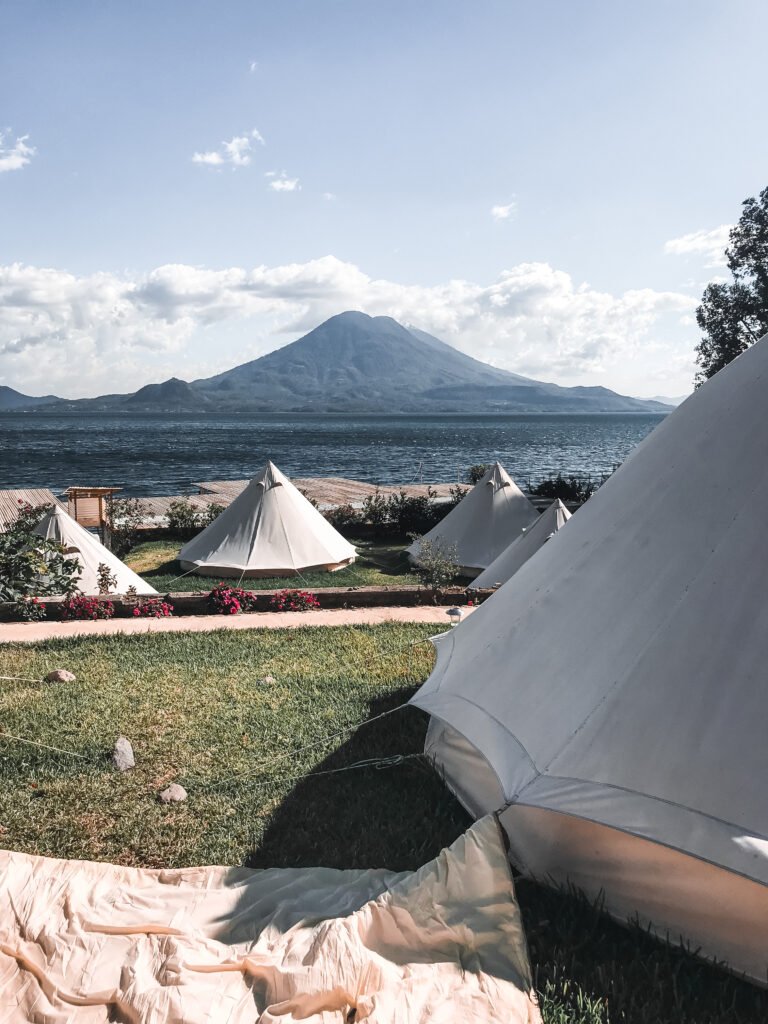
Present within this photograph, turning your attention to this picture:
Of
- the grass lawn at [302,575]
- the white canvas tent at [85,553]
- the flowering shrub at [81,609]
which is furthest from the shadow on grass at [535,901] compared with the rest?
the grass lawn at [302,575]

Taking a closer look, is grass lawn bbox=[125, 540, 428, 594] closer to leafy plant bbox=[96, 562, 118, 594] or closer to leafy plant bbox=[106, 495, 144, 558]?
leafy plant bbox=[106, 495, 144, 558]

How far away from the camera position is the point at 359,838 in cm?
502

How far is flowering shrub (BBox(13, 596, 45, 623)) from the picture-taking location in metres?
11.3

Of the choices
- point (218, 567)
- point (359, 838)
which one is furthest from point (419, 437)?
point (359, 838)

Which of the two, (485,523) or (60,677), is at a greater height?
(485,523)

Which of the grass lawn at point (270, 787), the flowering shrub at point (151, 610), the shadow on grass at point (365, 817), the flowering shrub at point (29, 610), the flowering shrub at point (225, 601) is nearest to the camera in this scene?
the grass lawn at point (270, 787)

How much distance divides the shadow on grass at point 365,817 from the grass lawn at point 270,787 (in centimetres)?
1

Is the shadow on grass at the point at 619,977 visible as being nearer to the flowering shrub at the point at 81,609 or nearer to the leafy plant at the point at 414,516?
the flowering shrub at the point at 81,609

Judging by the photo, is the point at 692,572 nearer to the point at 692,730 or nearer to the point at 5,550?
the point at 692,730

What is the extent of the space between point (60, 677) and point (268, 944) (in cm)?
552

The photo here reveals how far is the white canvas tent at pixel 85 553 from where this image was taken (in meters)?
12.7

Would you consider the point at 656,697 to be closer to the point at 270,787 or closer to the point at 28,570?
the point at 270,787

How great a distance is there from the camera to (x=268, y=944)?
382 centimetres

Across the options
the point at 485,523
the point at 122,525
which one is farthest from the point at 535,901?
the point at 122,525
